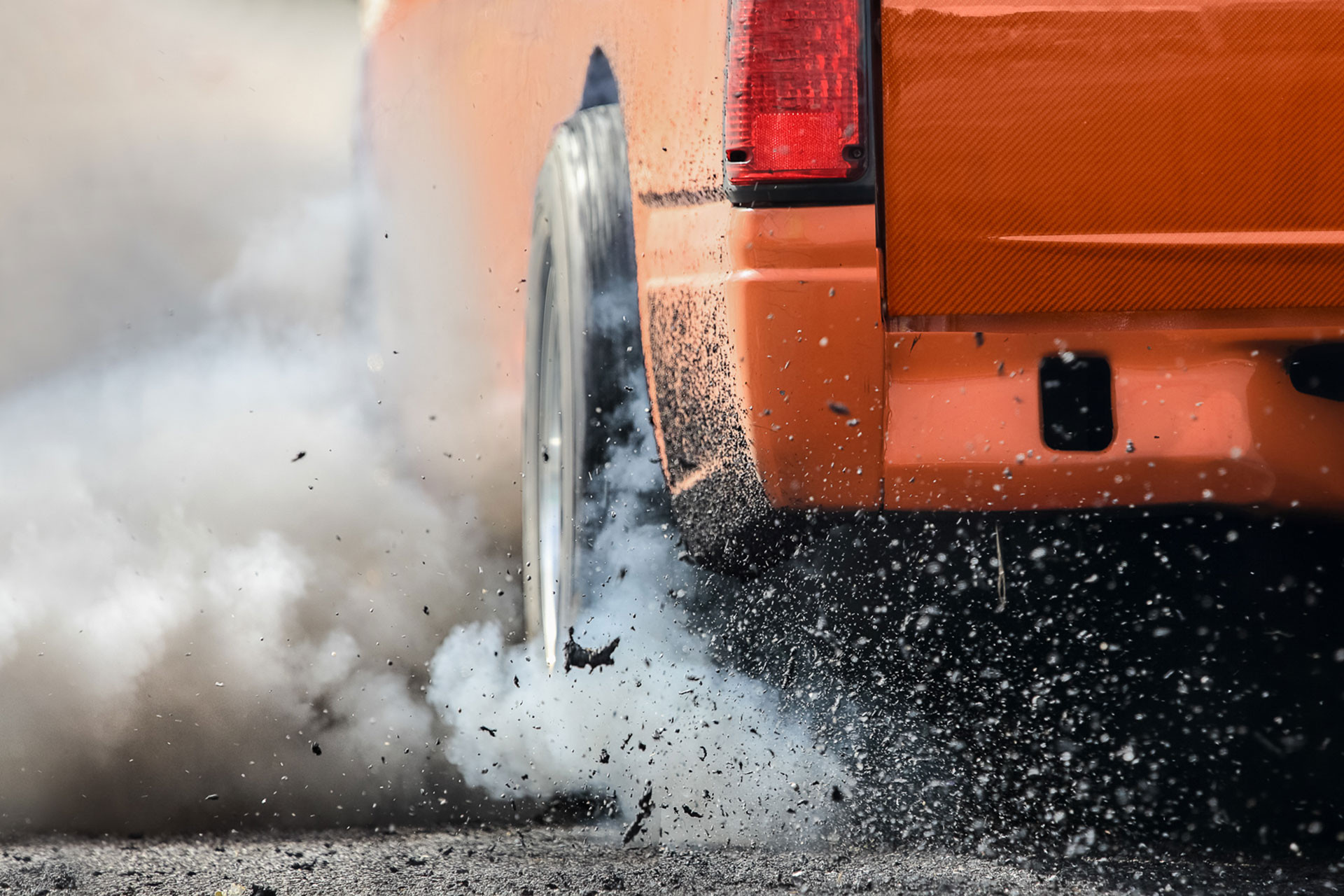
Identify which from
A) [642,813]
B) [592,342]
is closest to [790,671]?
[642,813]

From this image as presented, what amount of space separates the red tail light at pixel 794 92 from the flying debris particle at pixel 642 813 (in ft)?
4.59

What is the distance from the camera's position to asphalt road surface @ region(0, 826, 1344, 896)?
1.68 m

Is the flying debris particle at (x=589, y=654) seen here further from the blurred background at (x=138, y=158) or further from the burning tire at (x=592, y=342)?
the blurred background at (x=138, y=158)

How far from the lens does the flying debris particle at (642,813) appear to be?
6.62ft

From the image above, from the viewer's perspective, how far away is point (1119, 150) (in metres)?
1.31

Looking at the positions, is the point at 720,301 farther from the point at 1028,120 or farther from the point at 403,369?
the point at 403,369

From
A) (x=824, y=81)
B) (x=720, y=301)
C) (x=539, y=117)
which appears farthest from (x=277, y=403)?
(x=824, y=81)

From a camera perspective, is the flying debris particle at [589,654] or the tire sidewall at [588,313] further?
the flying debris particle at [589,654]

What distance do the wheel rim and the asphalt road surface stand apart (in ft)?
1.91

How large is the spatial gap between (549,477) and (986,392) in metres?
1.53

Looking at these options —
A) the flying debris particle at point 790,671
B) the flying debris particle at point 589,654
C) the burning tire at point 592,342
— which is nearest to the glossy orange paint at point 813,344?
the burning tire at point 592,342

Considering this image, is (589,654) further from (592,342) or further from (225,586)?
(225,586)

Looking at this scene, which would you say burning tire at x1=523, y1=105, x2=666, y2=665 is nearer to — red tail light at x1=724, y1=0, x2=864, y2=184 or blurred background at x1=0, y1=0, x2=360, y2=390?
red tail light at x1=724, y1=0, x2=864, y2=184

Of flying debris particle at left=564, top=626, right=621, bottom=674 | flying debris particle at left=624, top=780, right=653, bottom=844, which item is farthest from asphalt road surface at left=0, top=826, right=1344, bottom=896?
flying debris particle at left=564, top=626, right=621, bottom=674
